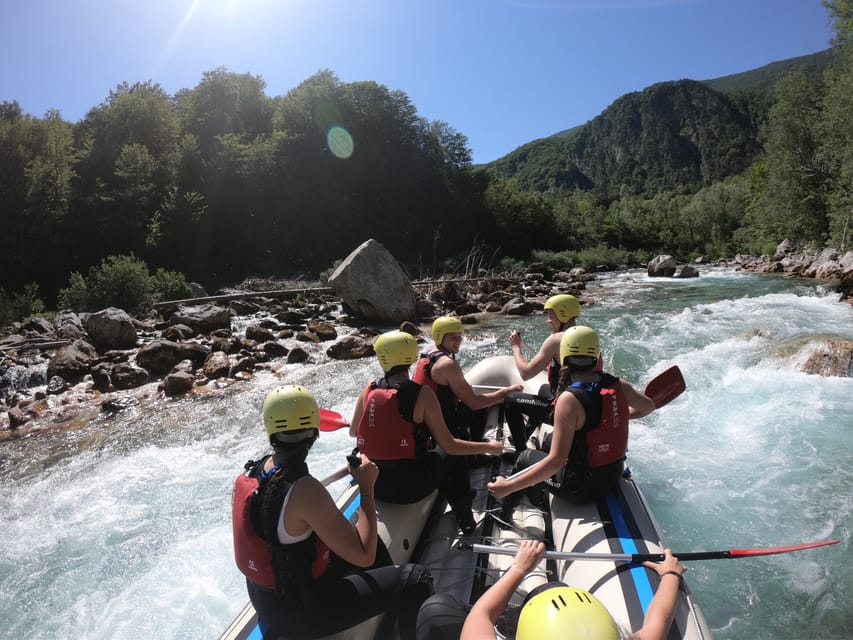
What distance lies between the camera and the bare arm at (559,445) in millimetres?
2723

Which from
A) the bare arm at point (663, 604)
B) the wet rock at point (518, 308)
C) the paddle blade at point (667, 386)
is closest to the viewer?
the bare arm at point (663, 604)

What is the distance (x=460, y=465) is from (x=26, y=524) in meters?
4.95

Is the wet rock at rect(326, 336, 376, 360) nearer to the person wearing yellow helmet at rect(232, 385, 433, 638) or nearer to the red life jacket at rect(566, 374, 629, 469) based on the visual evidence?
the red life jacket at rect(566, 374, 629, 469)

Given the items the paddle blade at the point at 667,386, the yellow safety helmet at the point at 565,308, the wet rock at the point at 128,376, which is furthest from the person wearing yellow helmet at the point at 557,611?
the wet rock at the point at 128,376

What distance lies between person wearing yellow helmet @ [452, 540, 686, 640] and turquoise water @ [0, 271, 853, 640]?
1975 millimetres

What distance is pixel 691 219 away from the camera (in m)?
57.2

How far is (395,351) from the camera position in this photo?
9.78 ft

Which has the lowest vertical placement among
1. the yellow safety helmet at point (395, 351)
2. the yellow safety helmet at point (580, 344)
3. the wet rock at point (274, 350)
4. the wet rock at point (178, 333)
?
the wet rock at point (274, 350)

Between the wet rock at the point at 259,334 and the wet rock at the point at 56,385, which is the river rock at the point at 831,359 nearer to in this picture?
the wet rock at the point at 259,334

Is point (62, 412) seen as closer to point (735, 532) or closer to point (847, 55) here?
point (735, 532)

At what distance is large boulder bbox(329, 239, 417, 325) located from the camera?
14.3 metres

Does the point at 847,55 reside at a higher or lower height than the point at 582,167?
lower

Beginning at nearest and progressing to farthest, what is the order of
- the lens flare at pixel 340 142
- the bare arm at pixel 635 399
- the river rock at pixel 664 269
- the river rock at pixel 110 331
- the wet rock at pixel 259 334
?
the bare arm at pixel 635 399 < the river rock at pixel 110 331 < the wet rock at pixel 259 334 < the river rock at pixel 664 269 < the lens flare at pixel 340 142

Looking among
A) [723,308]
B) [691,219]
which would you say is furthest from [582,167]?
[723,308]
